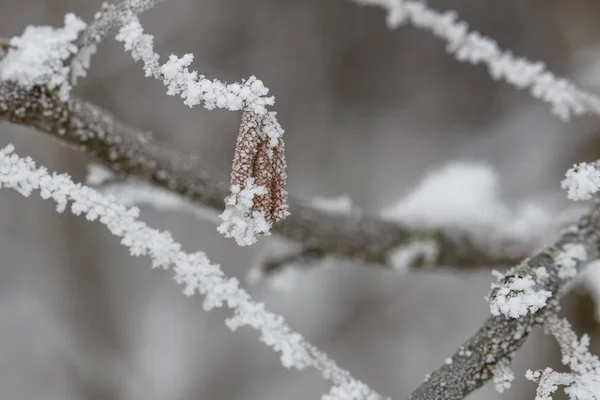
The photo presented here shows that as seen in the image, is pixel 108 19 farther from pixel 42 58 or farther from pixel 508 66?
pixel 508 66

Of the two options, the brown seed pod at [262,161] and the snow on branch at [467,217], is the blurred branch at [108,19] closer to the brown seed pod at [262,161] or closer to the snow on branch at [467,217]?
the brown seed pod at [262,161]

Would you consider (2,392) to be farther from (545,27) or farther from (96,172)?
(545,27)

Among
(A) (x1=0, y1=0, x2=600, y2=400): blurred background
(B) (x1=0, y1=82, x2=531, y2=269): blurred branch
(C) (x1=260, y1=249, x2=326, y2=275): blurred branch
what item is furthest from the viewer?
(A) (x1=0, y1=0, x2=600, y2=400): blurred background

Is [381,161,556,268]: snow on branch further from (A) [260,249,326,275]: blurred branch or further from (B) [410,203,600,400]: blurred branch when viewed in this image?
(B) [410,203,600,400]: blurred branch

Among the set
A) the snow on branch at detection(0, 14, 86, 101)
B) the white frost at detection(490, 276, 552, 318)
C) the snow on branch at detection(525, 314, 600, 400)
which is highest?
the snow on branch at detection(0, 14, 86, 101)

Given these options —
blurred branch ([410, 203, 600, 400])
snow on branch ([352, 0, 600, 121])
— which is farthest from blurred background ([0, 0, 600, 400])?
blurred branch ([410, 203, 600, 400])

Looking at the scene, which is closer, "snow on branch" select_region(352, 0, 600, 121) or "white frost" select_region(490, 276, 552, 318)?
"white frost" select_region(490, 276, 552, 318)

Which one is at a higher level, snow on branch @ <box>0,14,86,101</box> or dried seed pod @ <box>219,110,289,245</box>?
snow on branch @ <box>0,14,86,101</box>
